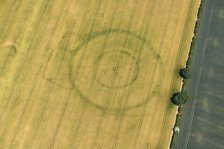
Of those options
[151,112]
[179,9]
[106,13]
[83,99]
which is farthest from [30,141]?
[179,9]

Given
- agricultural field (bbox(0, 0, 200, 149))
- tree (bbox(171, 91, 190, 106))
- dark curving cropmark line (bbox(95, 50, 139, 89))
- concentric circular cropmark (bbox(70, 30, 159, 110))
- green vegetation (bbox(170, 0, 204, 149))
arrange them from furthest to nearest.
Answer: dark curving cropmark line (bbox(95, 50, 139, 89)) < concentric circular cropmark (bbox(70, 30, 159, 110)) < tree (bbox(171, 91, 190, 106)) < agricultural field (bbox(0, 0, 200, 149)) < green vegetation (bbox(170, 0, 204, 149))

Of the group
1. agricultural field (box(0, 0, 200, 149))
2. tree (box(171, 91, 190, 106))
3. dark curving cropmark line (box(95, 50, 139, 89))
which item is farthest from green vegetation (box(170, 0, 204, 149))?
dark curving cropmark line (box(95, 50, 139, 89))

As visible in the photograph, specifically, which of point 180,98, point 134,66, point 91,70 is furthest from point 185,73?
point 91,70

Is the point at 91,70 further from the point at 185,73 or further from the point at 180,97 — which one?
the point at 185,73

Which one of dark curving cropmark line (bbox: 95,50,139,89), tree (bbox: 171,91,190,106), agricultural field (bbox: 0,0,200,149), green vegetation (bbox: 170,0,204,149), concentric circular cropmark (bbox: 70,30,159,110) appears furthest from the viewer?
dark curving cropmark line (bbox: 95,50,139,89)

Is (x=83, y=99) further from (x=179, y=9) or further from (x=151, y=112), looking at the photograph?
(x=179, y=9)

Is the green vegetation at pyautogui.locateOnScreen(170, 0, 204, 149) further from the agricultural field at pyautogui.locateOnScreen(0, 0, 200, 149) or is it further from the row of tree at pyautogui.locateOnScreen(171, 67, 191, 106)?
the agricultural field at pyautogui.locateOnScreen(0, 0, 200, 149)
